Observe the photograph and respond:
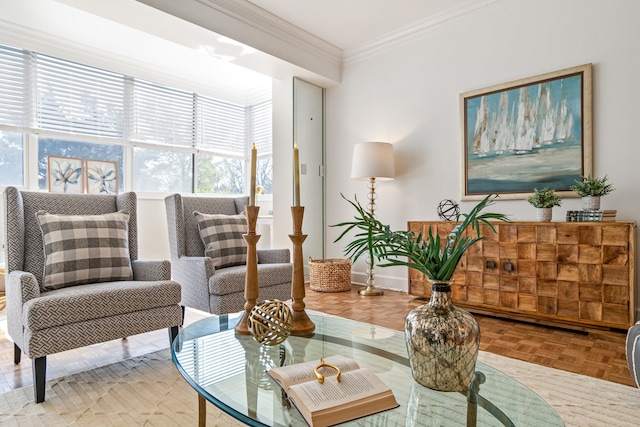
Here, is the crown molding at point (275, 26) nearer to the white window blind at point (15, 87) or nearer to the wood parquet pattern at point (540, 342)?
the white window blind at point (15, 87)

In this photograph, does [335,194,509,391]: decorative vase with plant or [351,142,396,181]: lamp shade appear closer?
[335,194,509,391]: decorative vase with plant

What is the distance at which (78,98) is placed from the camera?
4008 millimetres

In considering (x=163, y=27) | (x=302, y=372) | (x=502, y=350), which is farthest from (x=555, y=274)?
(x=163, y=27)

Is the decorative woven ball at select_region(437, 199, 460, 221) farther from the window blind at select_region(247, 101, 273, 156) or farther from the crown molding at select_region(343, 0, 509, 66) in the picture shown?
the window blind at select_region(247, 101, 273, 156)

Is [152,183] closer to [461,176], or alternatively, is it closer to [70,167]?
[70,167]

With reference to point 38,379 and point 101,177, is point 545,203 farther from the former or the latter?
point 101,177

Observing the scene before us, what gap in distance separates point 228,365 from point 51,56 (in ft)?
13.4

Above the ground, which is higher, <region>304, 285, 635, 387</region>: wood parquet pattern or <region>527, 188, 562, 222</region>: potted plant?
<region>527, 188, 562, 222</region>: potted plant

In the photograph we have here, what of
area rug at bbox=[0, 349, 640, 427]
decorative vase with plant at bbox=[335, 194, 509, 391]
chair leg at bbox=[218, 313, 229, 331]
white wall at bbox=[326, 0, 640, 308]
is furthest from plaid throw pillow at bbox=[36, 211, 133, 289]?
white wall at bbox=[326, 0, 640, 308]

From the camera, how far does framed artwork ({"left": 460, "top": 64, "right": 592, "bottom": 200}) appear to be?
2834mm

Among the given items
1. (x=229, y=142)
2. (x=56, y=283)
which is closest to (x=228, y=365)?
(x=56, y=283)

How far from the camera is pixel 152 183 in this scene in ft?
15.1

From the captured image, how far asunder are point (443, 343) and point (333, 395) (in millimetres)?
281

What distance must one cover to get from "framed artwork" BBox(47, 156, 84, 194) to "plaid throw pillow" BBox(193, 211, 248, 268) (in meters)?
2.01
